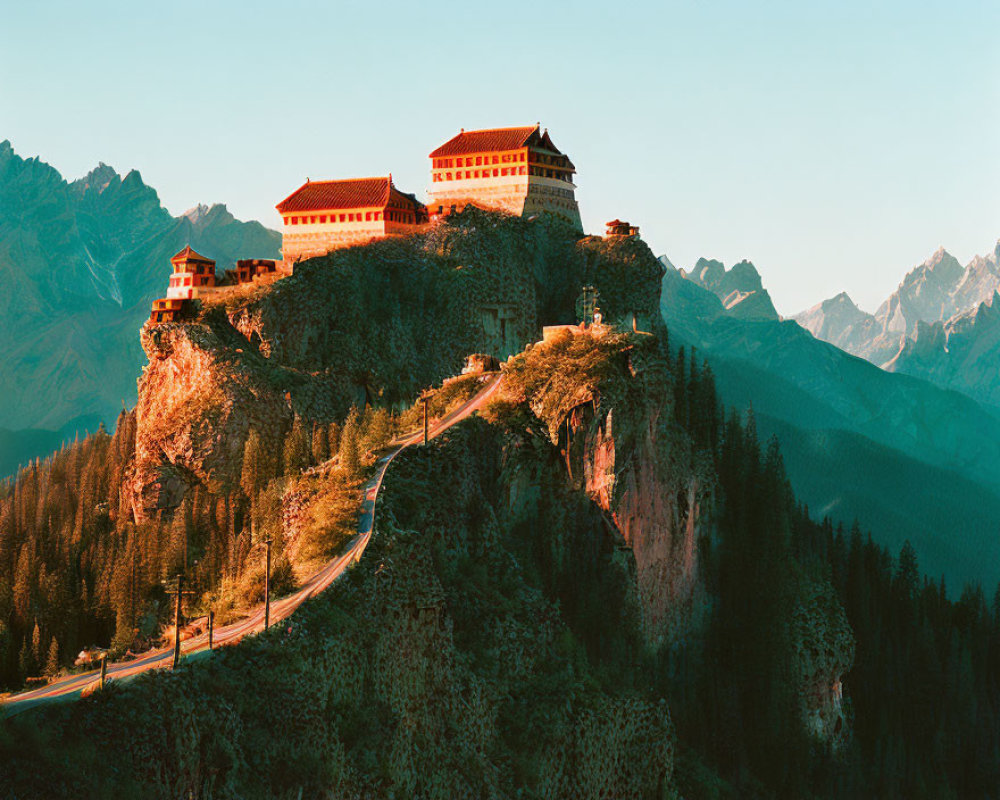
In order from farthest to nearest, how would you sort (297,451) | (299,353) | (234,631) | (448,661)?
(299,353), (297,451), (448,661), (234,631)

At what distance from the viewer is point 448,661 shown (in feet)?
405

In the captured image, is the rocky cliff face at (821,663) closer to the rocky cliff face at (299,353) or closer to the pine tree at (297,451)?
the rocky cliff face at (299,353)

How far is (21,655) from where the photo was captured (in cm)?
13738

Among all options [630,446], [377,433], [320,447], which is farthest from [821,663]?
[320,447]


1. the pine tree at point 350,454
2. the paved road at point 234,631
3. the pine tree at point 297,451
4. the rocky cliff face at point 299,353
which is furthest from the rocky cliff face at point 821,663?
the paved road at point 234,631

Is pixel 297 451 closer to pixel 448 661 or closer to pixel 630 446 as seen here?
pixel 630 446

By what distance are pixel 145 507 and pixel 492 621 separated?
68506 millimetres

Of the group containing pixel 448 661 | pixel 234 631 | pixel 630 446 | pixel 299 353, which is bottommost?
pixel 448 661

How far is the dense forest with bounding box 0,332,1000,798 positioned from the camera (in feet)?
318

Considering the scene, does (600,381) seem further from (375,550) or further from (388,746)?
(388,746)

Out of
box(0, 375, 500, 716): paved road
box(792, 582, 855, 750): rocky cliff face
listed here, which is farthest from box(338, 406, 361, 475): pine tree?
box(792, 582, 855, 750): rocky cliff face

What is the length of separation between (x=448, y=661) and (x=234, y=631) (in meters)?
22.4

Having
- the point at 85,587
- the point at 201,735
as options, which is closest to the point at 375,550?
the point at 201,735

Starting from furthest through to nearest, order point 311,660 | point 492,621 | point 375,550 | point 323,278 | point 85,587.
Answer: point 323,278 → point 85,587 → point 492,621 → point 375,550 → point 311,660
